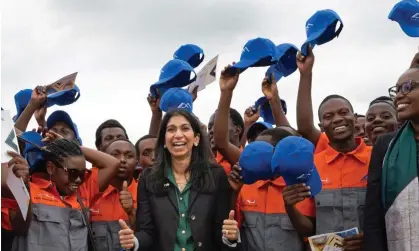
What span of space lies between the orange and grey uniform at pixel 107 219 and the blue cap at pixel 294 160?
1.54 meters

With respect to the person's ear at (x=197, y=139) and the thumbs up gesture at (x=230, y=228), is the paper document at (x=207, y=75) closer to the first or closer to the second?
the person's ear at (x=197, y=139)

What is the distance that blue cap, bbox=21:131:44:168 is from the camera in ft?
17.4

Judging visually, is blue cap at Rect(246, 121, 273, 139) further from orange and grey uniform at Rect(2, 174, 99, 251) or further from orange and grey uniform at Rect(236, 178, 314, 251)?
orange and grey uniform at Rect(2, 174, 99, 251)

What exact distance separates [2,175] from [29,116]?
2.08m

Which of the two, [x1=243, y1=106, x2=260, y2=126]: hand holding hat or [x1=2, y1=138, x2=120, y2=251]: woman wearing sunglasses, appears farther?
[x1=243, y1=106, x2=260, y2=126]: hand holding hat

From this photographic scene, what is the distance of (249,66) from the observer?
5289 millimetres

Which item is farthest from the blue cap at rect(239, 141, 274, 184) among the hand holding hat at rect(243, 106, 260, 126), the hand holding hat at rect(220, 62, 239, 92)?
the hand holding hat at rect(243, 106, 260, 126)

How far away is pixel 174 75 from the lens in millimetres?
6215

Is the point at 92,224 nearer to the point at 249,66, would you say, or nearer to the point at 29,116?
the point at 29,116

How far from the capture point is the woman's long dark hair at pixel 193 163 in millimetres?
4578

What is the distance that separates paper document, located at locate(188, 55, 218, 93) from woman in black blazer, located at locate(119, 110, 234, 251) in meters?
1.36

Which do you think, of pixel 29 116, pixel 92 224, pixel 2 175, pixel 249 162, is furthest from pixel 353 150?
pixel 29 116

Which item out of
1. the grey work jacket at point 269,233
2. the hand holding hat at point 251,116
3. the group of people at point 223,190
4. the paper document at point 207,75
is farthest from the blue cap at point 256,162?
the hand holding hat at point 251,116

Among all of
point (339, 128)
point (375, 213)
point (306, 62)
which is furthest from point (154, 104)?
point (375, 213)
